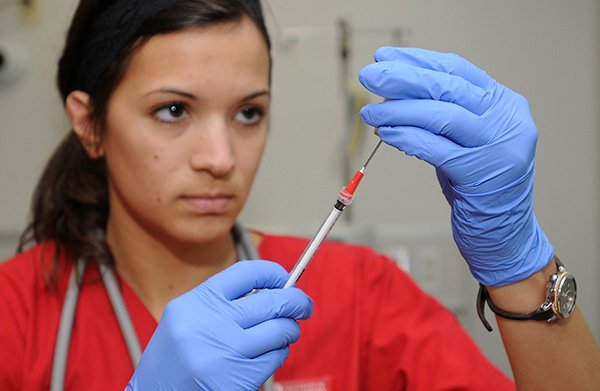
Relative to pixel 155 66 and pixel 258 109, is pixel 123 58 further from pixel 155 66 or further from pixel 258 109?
pixel 258 109

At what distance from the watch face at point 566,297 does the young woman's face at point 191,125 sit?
0.52 metres

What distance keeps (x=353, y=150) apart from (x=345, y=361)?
857 millimetres

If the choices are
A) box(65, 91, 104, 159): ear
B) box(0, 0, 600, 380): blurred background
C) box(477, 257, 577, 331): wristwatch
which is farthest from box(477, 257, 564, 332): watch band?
box(0, 0, 600, 380): blurred background

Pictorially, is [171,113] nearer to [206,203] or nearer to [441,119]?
[206,203]

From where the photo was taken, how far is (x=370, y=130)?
184 centimetres

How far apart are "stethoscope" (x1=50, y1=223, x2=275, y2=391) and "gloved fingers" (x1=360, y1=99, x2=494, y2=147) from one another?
1.47 ft

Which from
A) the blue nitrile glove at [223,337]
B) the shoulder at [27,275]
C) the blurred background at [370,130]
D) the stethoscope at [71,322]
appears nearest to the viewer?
the blue nitrile glove at [223,337]

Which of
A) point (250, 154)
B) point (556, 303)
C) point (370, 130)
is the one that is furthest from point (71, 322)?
point (370, 130)

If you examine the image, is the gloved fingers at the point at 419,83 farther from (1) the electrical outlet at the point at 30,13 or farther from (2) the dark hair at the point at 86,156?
(1) the electrical outlet at the point at 30,13

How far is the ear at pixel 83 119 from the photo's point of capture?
3.54ft

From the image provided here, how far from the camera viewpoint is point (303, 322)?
110 centimetres

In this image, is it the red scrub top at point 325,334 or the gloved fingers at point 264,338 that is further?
the red scrub top at point 325,334

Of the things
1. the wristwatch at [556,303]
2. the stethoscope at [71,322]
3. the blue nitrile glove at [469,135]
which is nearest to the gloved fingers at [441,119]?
the blue nitrile glove at [469,135]

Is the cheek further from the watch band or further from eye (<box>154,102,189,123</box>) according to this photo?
the watch band
